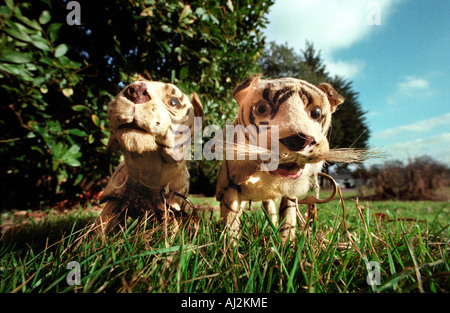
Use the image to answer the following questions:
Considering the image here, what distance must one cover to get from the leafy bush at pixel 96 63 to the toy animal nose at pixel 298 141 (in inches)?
45.8

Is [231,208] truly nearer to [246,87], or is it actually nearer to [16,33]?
[246,87]

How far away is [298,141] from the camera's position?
73 centimetres

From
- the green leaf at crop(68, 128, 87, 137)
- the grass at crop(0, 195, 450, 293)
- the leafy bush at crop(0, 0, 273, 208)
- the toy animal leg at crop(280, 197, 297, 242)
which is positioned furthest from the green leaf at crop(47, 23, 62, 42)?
the toy animal leg at crop(280, 197, 297, 242)

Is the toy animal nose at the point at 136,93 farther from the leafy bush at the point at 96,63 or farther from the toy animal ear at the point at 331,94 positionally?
the leafy bush at the point at 96,63

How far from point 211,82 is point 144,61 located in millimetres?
624

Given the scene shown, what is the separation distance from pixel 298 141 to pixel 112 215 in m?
0.88

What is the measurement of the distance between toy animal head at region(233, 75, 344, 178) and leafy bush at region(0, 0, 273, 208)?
0.95m

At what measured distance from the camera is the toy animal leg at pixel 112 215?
0.99m

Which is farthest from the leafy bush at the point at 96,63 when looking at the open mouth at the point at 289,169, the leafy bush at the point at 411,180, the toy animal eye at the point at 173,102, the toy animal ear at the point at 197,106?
the leafy bush at the point at 411,180

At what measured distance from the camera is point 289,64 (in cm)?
Result: 958

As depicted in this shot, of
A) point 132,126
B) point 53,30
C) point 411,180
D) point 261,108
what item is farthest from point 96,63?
A: point 411,180

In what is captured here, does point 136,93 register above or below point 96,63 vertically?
below

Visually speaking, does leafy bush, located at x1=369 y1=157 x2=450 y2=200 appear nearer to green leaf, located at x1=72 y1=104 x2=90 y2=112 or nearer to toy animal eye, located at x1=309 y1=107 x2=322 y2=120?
toy animal eye, located at x1=309 y1=107 x2=322 y2=120
